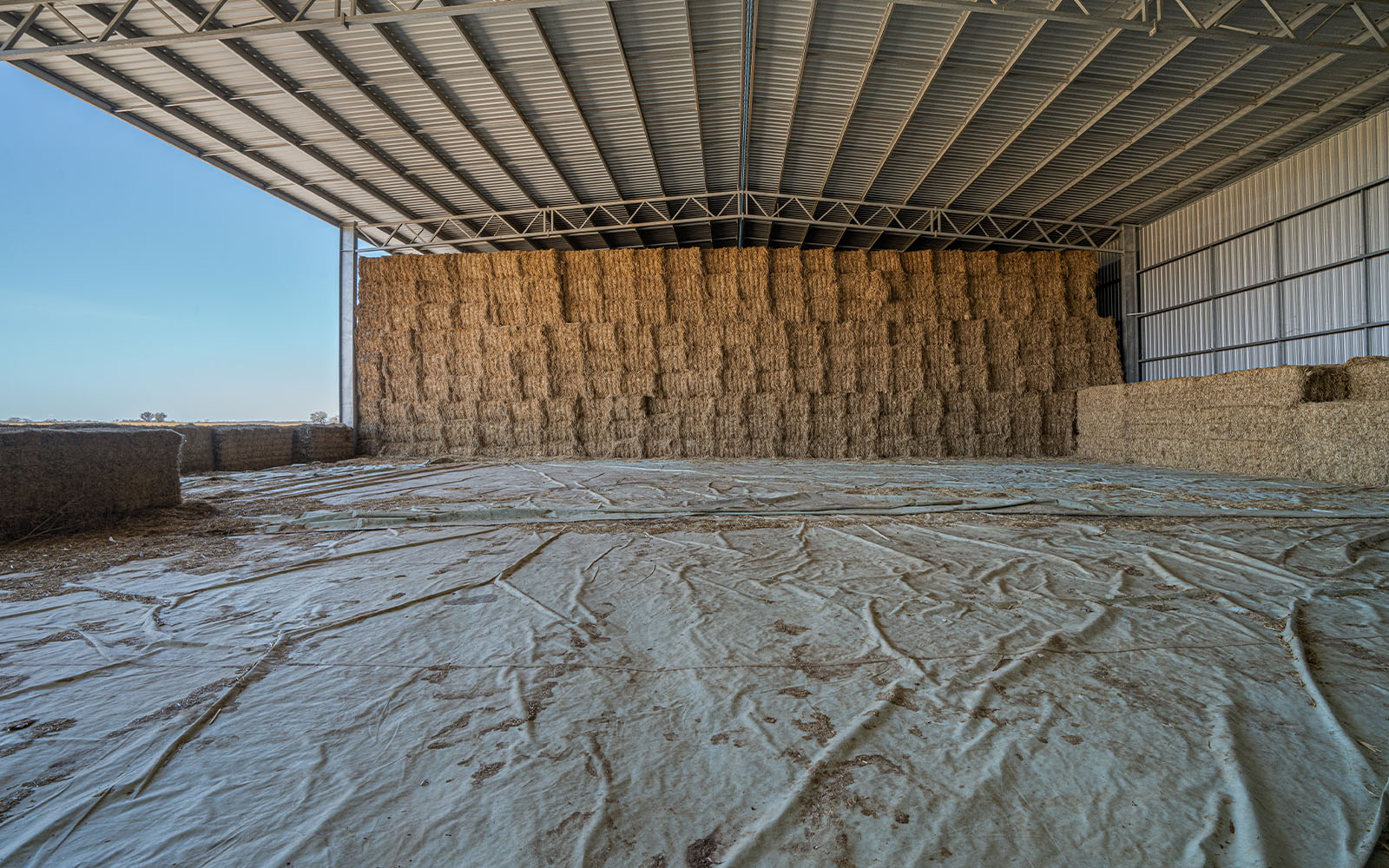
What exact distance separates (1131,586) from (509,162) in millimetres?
14000

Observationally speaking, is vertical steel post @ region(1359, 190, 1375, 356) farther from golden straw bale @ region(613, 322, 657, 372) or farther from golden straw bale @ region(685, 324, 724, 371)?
golden straw bale @ region(613, 322, 657, 372)

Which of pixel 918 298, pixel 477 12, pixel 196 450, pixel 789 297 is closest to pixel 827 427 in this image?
pixel 789 297

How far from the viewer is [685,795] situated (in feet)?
5.68

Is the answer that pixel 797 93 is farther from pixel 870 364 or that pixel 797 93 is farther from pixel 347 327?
pixel 347 327

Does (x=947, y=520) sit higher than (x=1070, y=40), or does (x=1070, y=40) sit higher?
(x=1070, y=40)

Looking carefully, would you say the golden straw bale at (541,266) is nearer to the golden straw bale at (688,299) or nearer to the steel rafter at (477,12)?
the golden straw bale at (688,299)

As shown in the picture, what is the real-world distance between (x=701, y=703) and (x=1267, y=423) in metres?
12.3

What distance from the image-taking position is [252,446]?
42.9 ft

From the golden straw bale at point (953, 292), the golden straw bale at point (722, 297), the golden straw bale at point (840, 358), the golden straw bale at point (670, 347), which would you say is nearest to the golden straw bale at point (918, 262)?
the golden straw bale at point (953, 292)

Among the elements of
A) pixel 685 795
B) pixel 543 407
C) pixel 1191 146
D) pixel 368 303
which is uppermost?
pixel 1191 146

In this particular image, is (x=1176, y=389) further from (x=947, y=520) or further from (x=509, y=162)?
(x=509, y=162)

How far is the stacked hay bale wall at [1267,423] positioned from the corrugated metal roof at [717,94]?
4.59 m

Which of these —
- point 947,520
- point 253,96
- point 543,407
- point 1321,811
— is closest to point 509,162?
point 253,96

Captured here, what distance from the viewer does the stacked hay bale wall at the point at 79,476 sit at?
518cm
